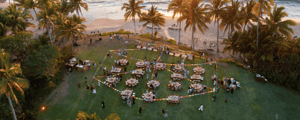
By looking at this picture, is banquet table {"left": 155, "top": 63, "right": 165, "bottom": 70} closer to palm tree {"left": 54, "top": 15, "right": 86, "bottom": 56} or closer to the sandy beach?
palm tree {"left": 54, "top": 15, "right": 86, "bottom": 56}

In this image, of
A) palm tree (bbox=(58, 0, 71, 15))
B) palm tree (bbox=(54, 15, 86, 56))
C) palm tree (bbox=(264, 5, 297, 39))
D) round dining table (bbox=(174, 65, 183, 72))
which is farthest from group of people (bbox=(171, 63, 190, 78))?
palm tree (bbox=(58, 0, 71, 15))

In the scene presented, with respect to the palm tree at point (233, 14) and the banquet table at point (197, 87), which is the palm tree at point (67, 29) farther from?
the palm tree at point (233, 14)

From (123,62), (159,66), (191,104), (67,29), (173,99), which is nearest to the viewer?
(173,99)

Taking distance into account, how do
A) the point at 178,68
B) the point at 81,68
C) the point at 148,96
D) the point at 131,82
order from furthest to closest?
the point at 178,68 < the point at 81,68 < the point at 131,82 < the point at 148,96

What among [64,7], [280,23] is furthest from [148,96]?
[64,7]

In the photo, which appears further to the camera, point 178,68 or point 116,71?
point 178,68

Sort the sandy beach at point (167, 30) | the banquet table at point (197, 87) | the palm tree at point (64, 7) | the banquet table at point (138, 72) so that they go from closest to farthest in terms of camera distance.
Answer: the banquet table at point (197, 87) → the banquet table at point (138, 72) → the palm tree at point (64, 7) → the sandy beach at point (167, 30)

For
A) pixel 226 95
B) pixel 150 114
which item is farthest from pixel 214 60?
pixel 150 114

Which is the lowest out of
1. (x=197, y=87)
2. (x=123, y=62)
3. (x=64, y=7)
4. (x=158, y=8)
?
(x=197, y=87)

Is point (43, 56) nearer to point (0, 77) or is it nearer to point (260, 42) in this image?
point (0, 77)

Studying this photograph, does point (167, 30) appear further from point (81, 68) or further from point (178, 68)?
point (81, 68)

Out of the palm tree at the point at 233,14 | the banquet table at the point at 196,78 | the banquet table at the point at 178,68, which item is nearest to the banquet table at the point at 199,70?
the banquet table at the point at 196,78
